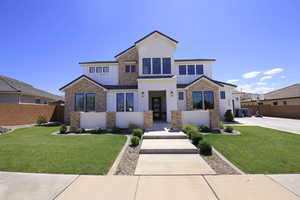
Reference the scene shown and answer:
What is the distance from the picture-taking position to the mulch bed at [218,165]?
4.87 meters

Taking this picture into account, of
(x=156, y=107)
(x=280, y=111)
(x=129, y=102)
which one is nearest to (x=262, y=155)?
(x=156, y=107)

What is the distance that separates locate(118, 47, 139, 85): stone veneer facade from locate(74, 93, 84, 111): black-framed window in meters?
4.79

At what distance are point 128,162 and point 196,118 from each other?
25.9 feet

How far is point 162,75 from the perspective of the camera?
15.6m

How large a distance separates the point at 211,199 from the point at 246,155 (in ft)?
12.8

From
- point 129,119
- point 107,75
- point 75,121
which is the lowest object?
point 75,121

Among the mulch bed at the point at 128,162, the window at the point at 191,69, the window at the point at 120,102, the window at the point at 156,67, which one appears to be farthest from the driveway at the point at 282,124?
the window at the point at 120,102

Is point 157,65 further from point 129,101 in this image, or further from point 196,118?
point 196,118

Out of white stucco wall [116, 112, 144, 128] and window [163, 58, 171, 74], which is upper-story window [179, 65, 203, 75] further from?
white stucco wall [116, 112, 144, 128]

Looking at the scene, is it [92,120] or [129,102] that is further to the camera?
[129,102]

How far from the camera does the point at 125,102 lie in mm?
16031

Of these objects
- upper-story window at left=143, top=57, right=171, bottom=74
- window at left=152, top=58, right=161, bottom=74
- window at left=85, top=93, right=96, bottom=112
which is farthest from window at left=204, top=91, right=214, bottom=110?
window at left=85, top=93, right=96, bottom=112

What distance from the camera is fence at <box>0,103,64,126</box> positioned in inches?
567

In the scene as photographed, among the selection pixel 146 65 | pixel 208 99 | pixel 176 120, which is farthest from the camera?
pixel 208 99
